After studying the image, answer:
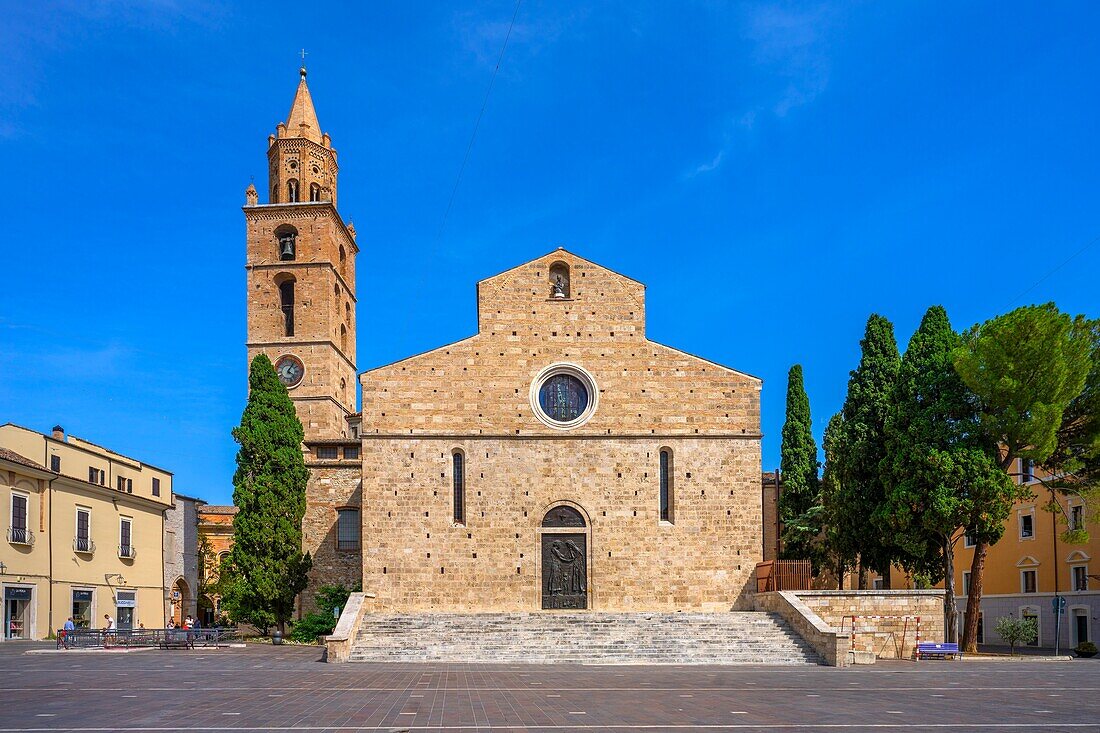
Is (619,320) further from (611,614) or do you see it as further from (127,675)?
(127,675)

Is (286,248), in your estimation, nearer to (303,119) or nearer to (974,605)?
(303,119)

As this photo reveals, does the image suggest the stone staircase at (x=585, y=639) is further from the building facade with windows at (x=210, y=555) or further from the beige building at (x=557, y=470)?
the building facade with windows at (x=210, y=555)

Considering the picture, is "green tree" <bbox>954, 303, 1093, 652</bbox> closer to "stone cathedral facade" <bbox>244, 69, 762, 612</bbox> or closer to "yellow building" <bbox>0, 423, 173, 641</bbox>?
"stone cathedral facade" <bbox>244, 69, 762, 612</bbox>

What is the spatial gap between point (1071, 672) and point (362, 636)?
58.2 feet

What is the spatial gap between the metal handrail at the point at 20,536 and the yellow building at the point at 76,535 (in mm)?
32

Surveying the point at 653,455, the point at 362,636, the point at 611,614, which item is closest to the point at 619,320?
the point at 653,455

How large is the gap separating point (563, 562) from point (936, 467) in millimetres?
11963

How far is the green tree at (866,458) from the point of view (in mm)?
31297

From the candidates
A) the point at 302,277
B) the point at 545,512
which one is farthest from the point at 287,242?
the point at 545,512

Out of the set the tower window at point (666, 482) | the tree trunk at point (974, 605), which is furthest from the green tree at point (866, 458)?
the tower window at point (666, 482)

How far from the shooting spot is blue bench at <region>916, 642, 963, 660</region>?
2756 centimetres

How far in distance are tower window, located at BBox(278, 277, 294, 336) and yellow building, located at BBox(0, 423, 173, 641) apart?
9679 millimetres

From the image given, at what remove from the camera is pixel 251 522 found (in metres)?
35.4

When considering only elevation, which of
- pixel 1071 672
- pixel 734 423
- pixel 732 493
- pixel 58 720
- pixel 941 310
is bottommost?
pixel 1071 672
